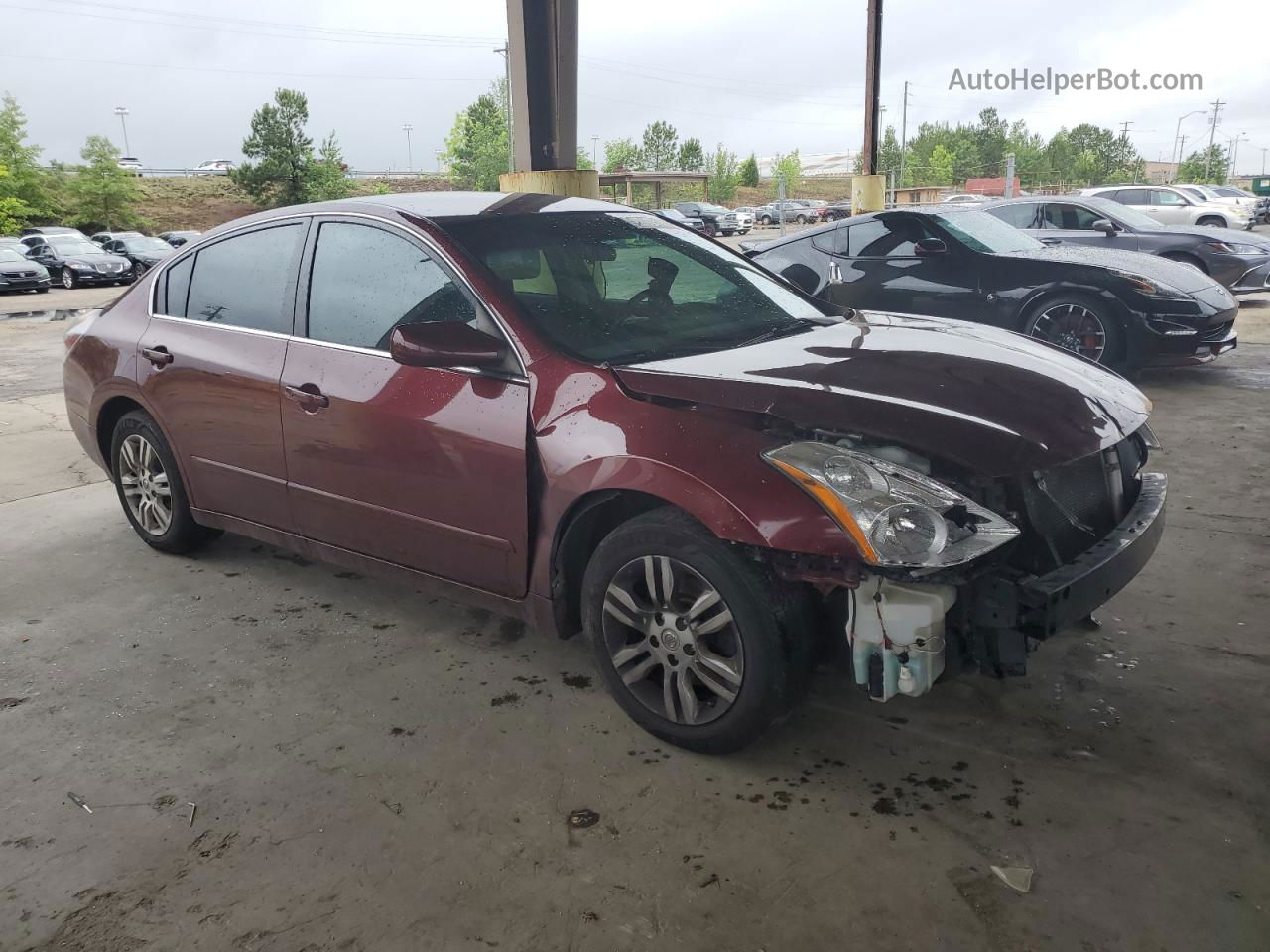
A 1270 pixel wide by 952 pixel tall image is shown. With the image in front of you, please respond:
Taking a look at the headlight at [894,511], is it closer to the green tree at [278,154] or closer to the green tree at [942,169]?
the green tree at [278,154]

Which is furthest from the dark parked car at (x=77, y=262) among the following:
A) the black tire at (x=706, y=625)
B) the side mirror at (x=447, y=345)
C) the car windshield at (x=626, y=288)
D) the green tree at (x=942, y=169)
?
the green tree at (x=942, y=169)

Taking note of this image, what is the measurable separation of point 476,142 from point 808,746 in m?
74.9

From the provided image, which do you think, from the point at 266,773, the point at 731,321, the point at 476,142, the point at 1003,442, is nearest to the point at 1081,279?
the point at 731,321

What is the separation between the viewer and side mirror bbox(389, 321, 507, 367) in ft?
9.84

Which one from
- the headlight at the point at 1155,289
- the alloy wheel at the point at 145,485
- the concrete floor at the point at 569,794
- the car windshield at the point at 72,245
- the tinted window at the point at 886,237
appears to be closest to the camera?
the concrete floor at the point at 569,794

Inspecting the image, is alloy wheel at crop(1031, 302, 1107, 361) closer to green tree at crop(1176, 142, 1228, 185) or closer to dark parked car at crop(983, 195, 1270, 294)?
dark parked car at crop(983, 195, 1270, 294)

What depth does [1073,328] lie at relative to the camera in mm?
7777

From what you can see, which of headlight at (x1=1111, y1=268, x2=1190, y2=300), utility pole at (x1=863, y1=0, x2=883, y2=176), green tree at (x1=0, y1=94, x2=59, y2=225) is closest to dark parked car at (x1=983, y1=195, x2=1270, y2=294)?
headlight at (x1=1111, y1=268, x2=1190, y2=300)

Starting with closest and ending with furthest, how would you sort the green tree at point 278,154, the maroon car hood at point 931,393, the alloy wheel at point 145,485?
the maroon car hood at point 931,393, the alloy wheel at point 145,485, the green tree at point 278,154

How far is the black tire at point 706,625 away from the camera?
2.58 metres

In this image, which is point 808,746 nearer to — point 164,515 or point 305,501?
point 305,501

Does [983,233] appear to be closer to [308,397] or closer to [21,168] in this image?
[308,397]

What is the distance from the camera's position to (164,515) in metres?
4.55

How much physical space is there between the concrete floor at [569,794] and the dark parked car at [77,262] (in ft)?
81.2
